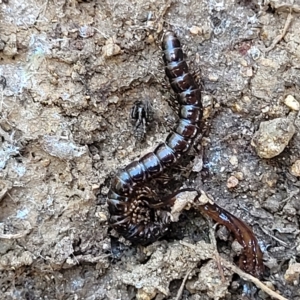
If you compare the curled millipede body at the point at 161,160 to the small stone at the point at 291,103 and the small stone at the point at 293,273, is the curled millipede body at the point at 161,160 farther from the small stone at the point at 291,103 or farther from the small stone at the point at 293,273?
the small stone at the point at 293,273

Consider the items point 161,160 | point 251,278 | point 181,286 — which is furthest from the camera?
point 161,160

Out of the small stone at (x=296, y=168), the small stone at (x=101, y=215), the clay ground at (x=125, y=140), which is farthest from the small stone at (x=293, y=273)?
the small stone at (x=101, y=215)

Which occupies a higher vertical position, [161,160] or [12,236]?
[161,160]

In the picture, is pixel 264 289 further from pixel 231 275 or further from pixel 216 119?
pixel 216 119

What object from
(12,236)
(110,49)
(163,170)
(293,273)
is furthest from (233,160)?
(12,236)

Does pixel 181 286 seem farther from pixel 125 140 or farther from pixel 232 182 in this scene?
pixel 125 140

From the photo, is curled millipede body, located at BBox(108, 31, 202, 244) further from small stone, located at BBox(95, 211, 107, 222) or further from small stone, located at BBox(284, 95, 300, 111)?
small stone, located at BBox(284, 95, 300, 111)

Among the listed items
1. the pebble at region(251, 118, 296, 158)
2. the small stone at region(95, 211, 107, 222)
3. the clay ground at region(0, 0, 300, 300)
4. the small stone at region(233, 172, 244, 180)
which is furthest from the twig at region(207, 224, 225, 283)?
the small stone at region(95, 211, 107, 222)

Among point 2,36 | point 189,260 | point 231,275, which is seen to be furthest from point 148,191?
point 2,36
